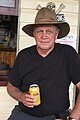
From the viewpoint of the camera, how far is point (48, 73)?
2840 mm

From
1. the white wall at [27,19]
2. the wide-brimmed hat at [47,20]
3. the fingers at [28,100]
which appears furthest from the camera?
the white wall at [27,19]

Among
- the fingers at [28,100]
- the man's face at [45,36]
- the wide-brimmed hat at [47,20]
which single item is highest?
the wide-brimmed hat at [47,20]

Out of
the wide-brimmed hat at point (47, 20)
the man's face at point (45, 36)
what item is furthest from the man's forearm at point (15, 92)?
the wide-brimmed hat at point (47, 20)

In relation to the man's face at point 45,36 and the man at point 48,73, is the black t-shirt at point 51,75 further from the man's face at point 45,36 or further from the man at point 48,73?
the man's face at point 45,36

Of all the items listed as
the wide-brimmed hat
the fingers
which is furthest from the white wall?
the fingers

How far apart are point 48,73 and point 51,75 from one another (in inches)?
1.3

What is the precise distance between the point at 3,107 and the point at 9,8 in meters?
1.35

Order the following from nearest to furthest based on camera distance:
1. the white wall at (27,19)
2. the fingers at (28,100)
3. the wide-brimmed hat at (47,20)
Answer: the fingers at (28,100)
the wide-brimmed hat at (47,20)
the white wall at (27,19)

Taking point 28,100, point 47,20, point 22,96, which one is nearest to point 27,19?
point 47,20

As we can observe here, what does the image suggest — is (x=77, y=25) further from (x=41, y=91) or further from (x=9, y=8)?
(x=41, y=91)

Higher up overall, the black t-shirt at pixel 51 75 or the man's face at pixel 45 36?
the man's face at pixel 45 36

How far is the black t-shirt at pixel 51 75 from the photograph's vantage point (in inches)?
110

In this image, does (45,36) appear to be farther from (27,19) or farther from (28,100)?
(27,19)

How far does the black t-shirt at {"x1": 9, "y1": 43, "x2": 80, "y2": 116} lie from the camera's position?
2801 millimetres
